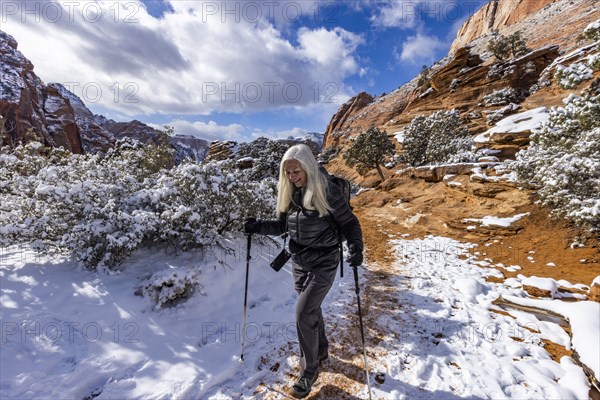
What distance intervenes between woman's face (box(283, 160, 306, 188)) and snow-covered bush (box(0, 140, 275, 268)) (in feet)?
9.46

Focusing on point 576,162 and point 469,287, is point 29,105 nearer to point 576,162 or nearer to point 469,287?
point 469,287

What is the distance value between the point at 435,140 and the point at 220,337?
25.5 metres

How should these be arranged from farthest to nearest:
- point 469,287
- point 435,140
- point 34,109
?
point 34,109 < point 435,140 < point 469,287

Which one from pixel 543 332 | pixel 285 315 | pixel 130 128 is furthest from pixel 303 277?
pixel 130 128

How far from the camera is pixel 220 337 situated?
407 centimetres

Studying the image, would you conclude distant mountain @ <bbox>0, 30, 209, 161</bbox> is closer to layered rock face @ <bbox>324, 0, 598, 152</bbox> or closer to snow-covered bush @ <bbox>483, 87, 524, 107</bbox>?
layered rock face @ <bbox>324, 0, 598, 152</bbox>

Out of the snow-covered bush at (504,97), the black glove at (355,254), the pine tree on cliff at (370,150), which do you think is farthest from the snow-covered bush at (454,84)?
the black glove at (355,254)

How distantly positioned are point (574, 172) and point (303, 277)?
8510mm

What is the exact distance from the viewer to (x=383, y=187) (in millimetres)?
20438

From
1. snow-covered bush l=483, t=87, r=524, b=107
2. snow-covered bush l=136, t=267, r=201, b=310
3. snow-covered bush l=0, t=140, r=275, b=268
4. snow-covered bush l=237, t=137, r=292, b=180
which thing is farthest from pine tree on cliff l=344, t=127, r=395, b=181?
snow-covered bush l=136, t=267, r=201, b=310

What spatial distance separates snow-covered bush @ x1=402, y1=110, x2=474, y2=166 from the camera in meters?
22.2

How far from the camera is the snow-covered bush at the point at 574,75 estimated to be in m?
6.50

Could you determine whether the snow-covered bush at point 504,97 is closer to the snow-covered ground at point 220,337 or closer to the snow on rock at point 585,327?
the snow-covered ground at point 220,337

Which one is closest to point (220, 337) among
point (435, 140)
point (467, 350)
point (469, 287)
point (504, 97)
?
point (467, 350)
